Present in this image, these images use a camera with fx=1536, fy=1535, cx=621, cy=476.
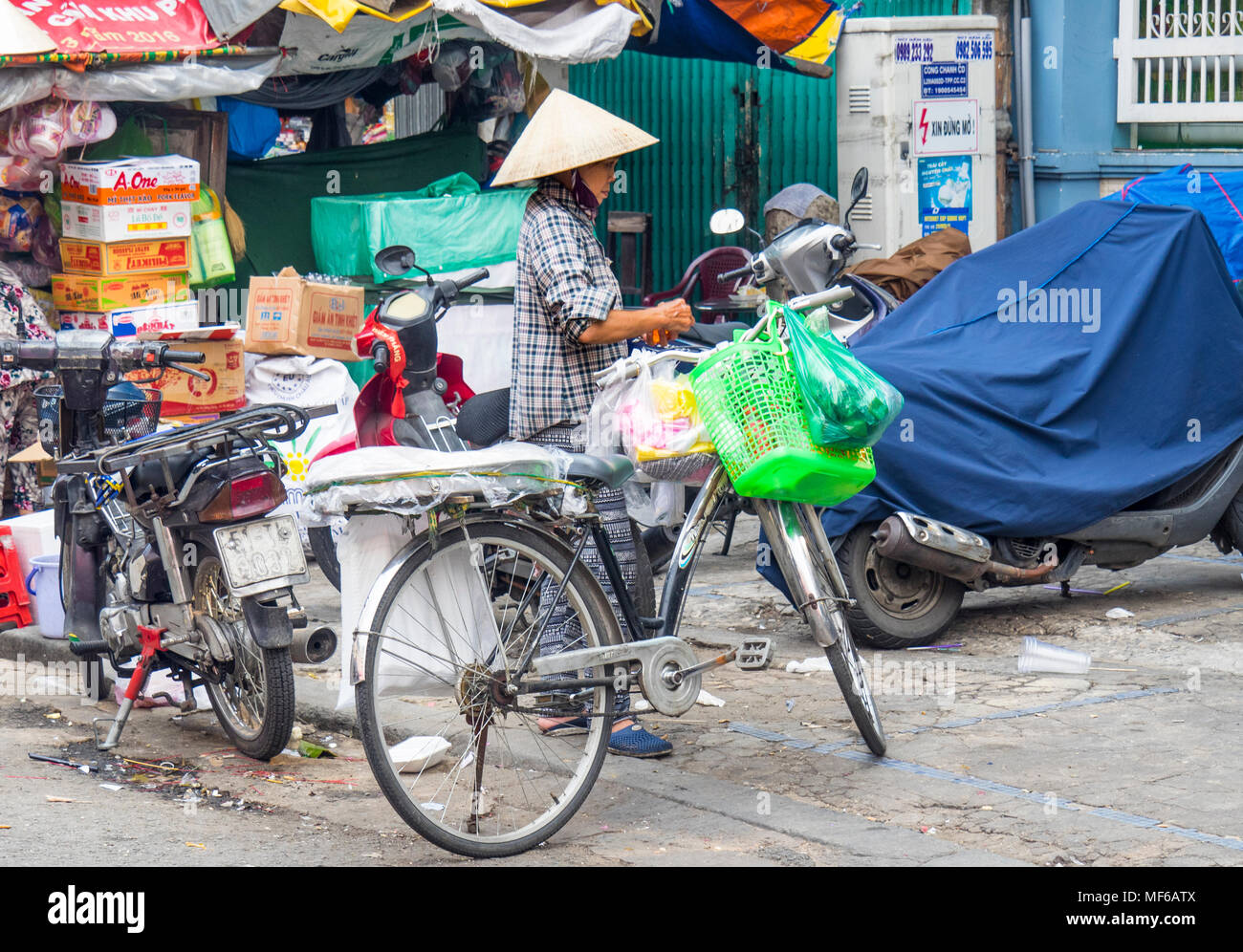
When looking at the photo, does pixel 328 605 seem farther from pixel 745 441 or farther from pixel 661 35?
pixel 661 35

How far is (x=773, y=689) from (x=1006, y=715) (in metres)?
0.89

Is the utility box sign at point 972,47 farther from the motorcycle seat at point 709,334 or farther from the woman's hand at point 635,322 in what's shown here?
the woman's hand at point 635,322

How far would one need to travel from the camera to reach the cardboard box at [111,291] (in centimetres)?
861

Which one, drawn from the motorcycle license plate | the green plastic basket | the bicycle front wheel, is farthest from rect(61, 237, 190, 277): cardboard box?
the green plastic basket

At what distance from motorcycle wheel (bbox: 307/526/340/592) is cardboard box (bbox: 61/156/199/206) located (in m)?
2.83

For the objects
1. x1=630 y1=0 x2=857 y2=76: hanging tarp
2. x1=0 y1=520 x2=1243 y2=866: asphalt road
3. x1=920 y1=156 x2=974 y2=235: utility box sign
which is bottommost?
x1=0 y1=520 x2=1243 y2=866: asphalt road

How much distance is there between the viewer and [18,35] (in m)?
7.84

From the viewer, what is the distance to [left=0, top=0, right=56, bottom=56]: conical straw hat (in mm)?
7773

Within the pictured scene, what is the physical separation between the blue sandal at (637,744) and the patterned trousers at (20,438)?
4648 mm

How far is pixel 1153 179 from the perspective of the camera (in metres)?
7.84

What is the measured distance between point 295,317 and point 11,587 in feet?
8.22

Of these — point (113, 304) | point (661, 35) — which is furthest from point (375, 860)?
point (661, 35)

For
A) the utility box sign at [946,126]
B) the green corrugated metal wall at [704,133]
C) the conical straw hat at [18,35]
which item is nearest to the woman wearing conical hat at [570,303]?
the conical straw hat at [18,35]

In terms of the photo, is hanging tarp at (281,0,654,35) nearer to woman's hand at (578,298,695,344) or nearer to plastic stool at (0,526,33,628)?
plastic stool at (0,526,33,628)
